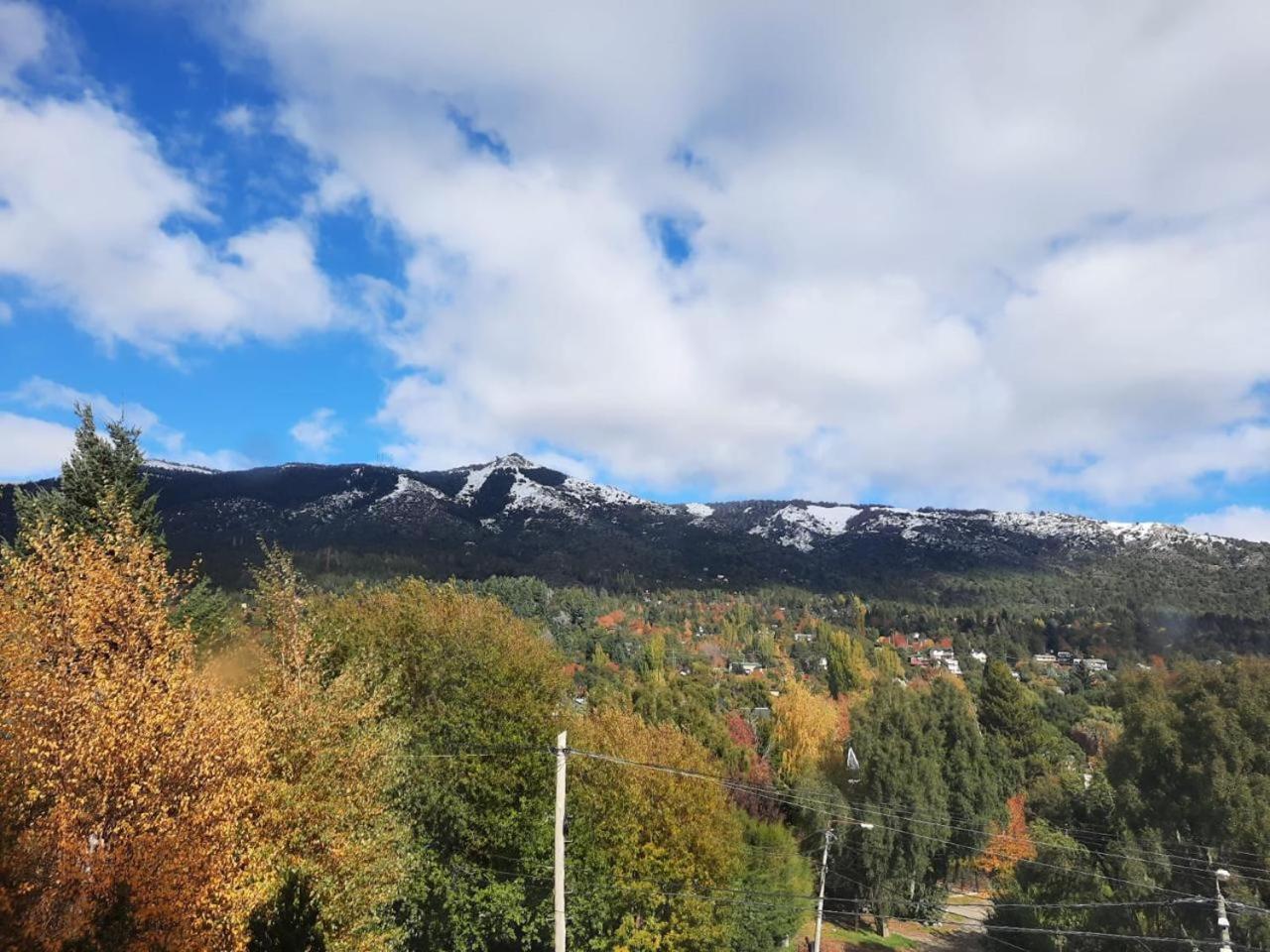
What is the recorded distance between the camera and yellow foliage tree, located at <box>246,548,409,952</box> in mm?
18625

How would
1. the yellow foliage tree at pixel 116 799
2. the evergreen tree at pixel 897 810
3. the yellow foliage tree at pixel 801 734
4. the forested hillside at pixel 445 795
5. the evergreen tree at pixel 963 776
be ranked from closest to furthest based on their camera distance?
the yellow foliage tree at pixel 116 799
the forested hillside at pixel 445 795
the evergreen tree at pixel 897 810
the evergreen tree at pixel 963 776
the yellow foliage tree at pixel 801 734

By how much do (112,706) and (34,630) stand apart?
189 inches

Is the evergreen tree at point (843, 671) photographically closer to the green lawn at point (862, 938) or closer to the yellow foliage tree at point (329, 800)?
the green lawn at point (862, 938)

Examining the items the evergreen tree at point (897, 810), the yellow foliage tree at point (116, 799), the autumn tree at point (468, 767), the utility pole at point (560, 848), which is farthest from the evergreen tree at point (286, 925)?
the evergreen tree at point (897, 810)

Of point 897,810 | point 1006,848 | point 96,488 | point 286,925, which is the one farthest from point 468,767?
point 1006,848

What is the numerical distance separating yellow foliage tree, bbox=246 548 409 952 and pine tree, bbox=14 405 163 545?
44.9ft

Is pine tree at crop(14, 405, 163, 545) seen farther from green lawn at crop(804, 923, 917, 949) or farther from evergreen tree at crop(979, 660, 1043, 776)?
evergreen tree at crop(979, 660, 1043, 776)

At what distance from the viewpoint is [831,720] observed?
70125 mm

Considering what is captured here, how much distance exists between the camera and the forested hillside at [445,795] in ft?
45.5

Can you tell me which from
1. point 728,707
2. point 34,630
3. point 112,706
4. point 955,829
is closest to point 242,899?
point 112,706

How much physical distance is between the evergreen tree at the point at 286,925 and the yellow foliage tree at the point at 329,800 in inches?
30.0

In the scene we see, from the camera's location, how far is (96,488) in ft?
102

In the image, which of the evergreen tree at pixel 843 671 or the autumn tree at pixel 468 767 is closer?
the autumn tree at pixel 468 767

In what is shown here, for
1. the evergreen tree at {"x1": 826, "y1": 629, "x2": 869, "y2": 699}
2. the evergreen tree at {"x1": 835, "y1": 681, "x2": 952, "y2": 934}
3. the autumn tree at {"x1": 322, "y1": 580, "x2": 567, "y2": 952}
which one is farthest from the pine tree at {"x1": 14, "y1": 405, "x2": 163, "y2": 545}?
the evergreen tree at {"x1": 826, "y1": 629, "x2": 869, "y2": 699}
